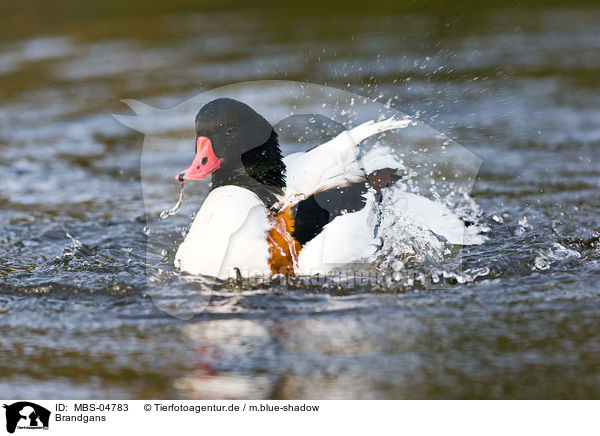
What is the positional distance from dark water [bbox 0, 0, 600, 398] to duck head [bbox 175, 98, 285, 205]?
0.63m

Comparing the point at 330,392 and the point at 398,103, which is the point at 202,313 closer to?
the point at 330,392

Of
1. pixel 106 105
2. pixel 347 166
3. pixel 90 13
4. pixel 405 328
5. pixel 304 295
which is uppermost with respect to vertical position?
pixel 90 13

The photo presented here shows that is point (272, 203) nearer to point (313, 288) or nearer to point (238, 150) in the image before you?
point (238, 150)

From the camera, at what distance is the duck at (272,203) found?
393cm

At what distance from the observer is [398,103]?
6.95 metres

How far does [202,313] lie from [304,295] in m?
0.51

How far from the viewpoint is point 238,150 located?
4117 mm

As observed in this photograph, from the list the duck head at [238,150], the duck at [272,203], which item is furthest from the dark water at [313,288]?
the duck head at [238,150]

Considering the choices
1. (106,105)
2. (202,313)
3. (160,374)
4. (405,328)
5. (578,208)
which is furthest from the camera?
(106,105)

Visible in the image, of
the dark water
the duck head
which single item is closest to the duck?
the duck head

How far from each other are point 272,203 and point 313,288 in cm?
51

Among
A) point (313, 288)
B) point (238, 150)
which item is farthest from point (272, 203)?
point (313, 288)
